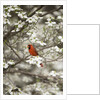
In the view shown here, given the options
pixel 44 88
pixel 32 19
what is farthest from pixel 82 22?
pixel 44 88

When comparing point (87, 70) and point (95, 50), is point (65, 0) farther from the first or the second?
point (87, 70)

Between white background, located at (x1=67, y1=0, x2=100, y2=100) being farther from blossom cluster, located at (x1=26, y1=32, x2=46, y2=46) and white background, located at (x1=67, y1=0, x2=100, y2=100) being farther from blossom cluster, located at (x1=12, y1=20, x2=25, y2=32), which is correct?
blossom cluster, located at (x1=12, y1=20, x2=25, y2=32)

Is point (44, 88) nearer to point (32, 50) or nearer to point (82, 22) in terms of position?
point (32, 50)

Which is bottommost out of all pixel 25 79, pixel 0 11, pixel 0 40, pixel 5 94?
pixel 5 94

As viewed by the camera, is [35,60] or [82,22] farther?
[82,22]

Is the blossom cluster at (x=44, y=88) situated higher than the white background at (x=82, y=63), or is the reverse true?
the white background at (x=82, y=63)

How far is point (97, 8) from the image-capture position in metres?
2.10

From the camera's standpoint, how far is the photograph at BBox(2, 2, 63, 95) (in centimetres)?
201

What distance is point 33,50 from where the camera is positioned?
201cm

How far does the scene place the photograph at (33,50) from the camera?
2.01m

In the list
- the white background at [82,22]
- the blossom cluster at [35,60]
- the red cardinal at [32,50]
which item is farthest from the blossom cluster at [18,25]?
the white background at [82,22]

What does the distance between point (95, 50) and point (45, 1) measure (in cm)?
95

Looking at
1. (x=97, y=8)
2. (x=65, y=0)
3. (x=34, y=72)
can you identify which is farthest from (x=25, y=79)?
(x=97, y=8)

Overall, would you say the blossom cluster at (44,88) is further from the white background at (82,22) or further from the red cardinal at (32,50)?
the red cardinal at (32,50)
